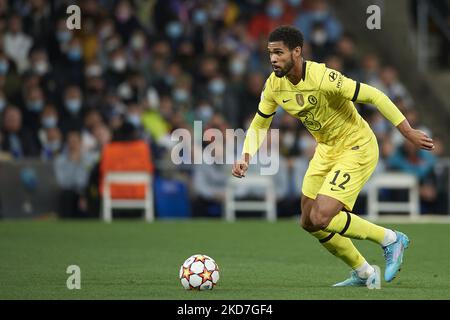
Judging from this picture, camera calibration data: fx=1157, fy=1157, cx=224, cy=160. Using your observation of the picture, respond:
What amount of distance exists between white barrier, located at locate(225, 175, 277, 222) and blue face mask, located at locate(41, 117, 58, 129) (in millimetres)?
3304

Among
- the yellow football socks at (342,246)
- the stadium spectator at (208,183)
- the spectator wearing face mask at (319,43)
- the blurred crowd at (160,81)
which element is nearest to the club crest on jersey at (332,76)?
the yellow football socks at (342,246)

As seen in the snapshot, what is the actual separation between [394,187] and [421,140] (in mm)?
10775

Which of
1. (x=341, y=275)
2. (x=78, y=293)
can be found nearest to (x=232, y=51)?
(x=341, y=275)

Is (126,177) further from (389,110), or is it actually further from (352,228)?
(389,110)

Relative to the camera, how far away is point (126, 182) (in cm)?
1964

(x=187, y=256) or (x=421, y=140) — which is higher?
(x=421, y=140)

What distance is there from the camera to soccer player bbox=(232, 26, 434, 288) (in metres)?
9.70

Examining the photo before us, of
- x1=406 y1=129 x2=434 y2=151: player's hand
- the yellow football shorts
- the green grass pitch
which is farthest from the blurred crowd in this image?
x1=406 y1=129 x2=434 y2=151: player's hand

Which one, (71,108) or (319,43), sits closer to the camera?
(71,108)

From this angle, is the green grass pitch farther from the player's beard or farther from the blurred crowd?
the player's beard

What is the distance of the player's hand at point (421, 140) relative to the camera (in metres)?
9.20

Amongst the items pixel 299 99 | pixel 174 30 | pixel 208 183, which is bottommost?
pixel 208 183

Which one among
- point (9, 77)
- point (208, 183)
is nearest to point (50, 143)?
point (9, 77)

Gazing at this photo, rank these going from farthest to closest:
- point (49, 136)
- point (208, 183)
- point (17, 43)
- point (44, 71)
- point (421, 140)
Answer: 1. point (17, 43)
2. point (44, 71)
3. point (49, 136)
4. point (208, 183)
5. point (421, 140)
